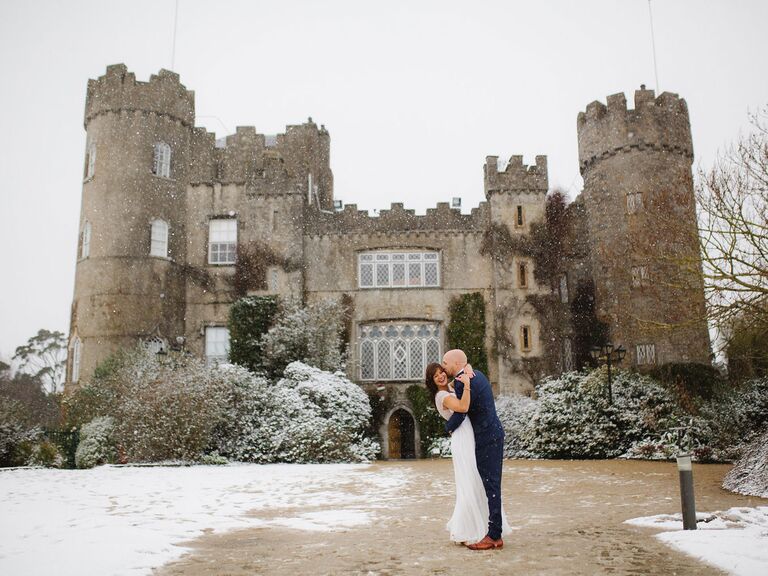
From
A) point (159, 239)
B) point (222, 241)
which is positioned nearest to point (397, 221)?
point (222, 241)

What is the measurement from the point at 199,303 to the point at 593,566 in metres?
21.4

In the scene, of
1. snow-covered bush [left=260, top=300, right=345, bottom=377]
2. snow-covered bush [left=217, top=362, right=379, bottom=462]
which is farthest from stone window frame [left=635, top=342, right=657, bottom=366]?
snow-covered bush [left=260, top=300, right=345, bottom=377]

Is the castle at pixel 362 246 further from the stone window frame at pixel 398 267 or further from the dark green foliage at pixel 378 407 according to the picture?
the dark green foliage at pixel 378 407

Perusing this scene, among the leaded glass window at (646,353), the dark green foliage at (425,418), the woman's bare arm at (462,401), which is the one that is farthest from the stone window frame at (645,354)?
the woman's bare arm at (462,401)

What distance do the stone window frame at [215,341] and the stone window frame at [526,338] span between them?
11141 mm

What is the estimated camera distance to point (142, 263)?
23.3m

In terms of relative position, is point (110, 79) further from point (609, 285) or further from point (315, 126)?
point (609, 285)

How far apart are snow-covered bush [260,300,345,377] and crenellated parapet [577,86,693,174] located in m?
12.5

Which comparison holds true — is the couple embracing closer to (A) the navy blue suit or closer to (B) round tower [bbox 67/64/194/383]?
(A) the navy blue suit

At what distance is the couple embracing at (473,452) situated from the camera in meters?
5.73

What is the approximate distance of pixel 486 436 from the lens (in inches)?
235

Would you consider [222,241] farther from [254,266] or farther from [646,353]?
[646,353]

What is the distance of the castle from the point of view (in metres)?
23.3

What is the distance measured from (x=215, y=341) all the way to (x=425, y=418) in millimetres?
8486
